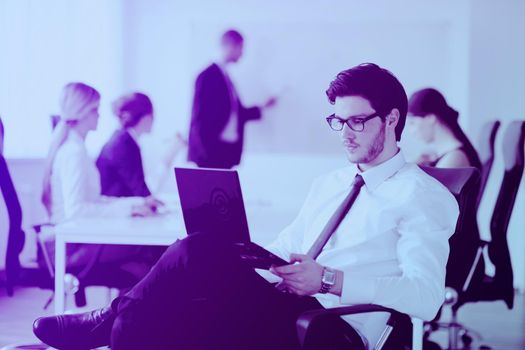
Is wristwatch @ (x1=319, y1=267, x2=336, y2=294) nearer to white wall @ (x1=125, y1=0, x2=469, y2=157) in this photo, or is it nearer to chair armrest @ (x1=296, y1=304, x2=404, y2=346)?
chair armrest @ (x1=296, y1=304, x2=404, y2=346)

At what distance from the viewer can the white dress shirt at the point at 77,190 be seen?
2.95 metres

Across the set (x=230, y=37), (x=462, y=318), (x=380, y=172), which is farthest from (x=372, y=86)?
(x=230, y=37)

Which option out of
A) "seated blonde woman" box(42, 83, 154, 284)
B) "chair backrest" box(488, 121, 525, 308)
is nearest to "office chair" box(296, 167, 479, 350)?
"chair backrest" box(488, 121, 525, 308)

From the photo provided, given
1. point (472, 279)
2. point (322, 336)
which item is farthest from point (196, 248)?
point (472, 279)

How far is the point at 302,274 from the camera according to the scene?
1.74m

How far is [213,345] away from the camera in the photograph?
1822mm

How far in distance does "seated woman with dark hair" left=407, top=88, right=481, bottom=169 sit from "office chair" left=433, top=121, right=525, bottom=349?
0.17 m

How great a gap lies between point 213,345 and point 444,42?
165 inches

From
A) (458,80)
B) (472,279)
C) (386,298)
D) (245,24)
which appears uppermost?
(245,24)

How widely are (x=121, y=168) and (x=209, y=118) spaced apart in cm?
155

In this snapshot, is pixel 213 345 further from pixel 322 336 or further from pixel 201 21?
pixel 201 21

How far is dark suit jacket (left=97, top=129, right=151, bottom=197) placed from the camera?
3346mm

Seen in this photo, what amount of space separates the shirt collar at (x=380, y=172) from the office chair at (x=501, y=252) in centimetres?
100

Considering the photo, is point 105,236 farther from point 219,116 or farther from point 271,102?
point 271,102
